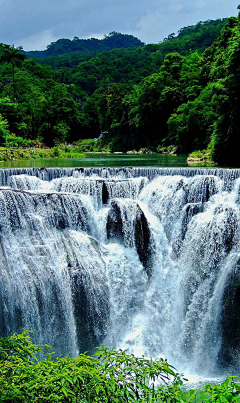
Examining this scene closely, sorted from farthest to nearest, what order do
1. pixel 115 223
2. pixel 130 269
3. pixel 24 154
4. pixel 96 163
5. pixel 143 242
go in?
pixel 24 154
pixel 96 163
pixel 115 223
pixel 143 242
pixel 130 269

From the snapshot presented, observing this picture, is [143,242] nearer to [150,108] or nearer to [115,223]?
[115,223]

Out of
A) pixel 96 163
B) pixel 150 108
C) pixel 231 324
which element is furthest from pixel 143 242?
pixel 150 108

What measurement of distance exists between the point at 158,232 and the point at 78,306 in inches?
139

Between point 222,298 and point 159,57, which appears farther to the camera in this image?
point 159,57

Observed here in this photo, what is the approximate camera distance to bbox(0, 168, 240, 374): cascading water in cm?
923

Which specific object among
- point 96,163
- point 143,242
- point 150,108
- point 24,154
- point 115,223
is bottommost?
point 143,242

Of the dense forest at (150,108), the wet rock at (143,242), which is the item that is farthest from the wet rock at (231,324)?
the dense forest at (150,108)

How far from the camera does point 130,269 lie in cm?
1088

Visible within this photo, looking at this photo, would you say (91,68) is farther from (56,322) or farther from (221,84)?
(56,322)

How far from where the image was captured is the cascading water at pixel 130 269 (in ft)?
30.3

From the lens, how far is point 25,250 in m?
9.77

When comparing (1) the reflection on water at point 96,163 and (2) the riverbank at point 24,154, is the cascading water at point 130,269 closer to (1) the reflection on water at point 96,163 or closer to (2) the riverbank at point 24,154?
(1) the reflection on water at point 96,163

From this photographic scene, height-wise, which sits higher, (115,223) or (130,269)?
(115,223)

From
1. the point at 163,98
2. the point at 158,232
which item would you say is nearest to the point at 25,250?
the point at 158,232
